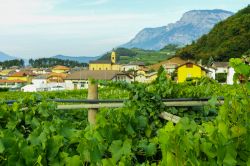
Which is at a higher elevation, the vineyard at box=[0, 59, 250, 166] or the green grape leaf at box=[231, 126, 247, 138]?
the green grape leaf at box=[231, 126, 247, 138]

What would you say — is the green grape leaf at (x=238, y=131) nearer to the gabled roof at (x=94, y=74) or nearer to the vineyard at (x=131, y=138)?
the vineyard at (x=131, y=138)

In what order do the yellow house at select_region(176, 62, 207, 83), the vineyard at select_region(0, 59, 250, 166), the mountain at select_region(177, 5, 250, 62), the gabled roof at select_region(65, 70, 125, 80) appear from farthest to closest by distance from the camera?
1. the mountain at select_region(177, 5, 250, 62)
2. the gabled roof at select_region(65, 70, 125, 80)
3. the yellow house at select_region(176, 62, 207, 83)
4. the vineyard at select_region(0, 59, 250, 166)

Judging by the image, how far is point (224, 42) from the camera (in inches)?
4294

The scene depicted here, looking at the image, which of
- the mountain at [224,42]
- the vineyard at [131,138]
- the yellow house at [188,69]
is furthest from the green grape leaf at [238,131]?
the mountain at [224,42]

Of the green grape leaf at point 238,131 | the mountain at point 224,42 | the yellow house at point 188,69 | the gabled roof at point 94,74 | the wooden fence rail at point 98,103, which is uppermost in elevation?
the mountain at point 224,42

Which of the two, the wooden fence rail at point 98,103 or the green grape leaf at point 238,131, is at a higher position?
the green grape leaf at point 238,131

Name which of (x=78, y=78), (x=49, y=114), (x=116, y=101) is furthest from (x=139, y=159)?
(x=78, y=78)

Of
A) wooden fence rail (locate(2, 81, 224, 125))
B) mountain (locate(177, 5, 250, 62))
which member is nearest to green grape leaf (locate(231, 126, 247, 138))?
wooden fence rail (locate(2, 81, 224, 125))

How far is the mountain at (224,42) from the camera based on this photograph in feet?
336

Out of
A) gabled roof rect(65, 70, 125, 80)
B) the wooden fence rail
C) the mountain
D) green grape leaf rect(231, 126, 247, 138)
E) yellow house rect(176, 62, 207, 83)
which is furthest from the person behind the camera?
the mountain

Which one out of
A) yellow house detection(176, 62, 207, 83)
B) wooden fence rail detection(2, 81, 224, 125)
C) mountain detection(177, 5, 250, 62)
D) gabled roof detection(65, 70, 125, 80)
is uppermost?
mountain detection(177, 5, 250, 62)

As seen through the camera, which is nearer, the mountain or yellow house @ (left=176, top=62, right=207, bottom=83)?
yellow house @ (left=176, top=62, right=207, bottom=83)

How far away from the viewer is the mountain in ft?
336

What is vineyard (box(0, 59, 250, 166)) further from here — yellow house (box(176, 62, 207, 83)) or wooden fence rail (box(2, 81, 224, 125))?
yellow house (box(176, 62, 207, 83))
